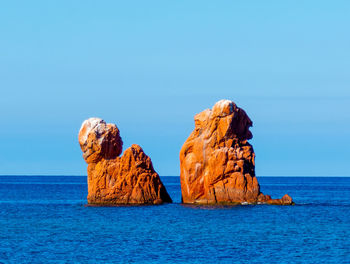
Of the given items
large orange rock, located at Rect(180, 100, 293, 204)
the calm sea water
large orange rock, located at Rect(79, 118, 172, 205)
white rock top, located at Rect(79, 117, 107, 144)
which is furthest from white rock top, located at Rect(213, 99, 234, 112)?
white rock top, located at Rect(79, 117, 107, 144)

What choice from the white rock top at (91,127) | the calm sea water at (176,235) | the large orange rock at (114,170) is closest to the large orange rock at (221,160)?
the calm sea water at (176,235)

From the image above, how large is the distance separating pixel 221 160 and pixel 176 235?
18949 mm

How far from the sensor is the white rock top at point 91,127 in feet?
269

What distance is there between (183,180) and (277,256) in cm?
3331

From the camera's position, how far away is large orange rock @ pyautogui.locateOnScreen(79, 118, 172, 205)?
262ft

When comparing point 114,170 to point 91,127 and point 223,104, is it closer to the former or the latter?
point 91,127

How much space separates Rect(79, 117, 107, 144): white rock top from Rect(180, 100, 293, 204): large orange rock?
30.8 ft

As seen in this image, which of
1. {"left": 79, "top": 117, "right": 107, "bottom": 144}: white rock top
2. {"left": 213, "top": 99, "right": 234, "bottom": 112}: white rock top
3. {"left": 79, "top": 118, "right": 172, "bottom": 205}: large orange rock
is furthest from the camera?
{"left": 79, "top": 117, "right": 107, "bottom": 144}: white rock top

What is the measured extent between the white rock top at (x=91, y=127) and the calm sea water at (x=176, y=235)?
A: 800 centimetres

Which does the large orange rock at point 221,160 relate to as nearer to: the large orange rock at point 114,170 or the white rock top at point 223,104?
the white rock top at point 223,104

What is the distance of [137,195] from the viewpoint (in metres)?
80.2

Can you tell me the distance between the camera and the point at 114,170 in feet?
262

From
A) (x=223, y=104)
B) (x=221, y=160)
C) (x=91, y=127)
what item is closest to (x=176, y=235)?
A: (x=221, y=160)

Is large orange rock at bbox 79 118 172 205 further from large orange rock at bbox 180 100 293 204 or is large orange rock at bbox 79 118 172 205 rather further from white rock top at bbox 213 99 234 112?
white rock top at bbox 213 99 234 112
